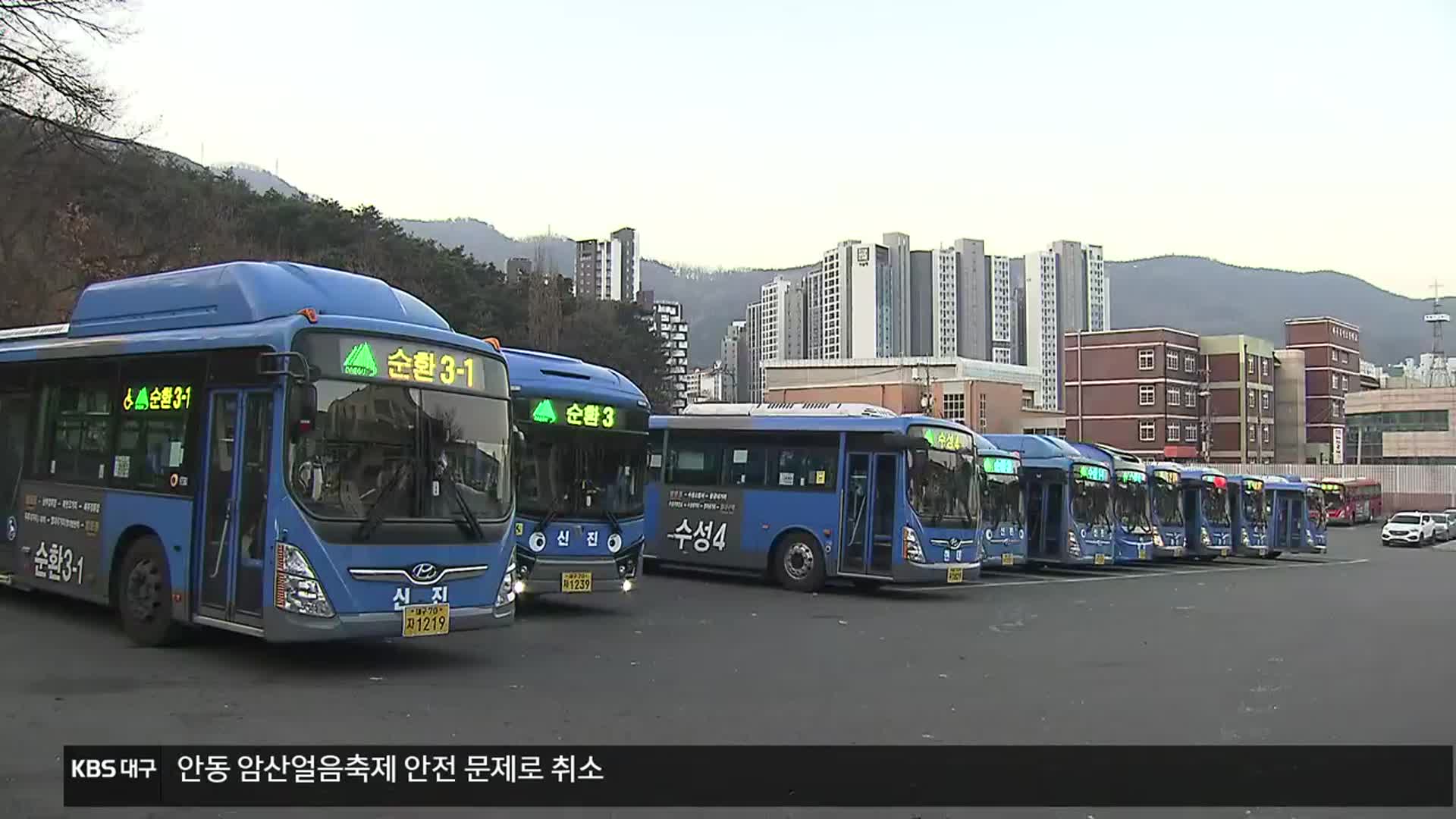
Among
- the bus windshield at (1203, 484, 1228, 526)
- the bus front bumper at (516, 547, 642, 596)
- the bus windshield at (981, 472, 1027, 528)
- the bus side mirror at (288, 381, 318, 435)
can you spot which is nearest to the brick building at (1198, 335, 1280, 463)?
the bus windshield at (1203, 484, 1228, 526)

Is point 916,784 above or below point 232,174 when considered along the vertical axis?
below

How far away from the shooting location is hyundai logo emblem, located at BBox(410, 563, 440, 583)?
32.5ft

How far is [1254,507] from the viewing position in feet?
121

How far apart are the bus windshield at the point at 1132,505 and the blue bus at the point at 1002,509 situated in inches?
211

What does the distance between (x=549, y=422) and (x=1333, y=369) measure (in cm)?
10830

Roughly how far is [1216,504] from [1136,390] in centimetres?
5862

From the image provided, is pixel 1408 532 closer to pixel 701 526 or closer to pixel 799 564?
pixel 799 564

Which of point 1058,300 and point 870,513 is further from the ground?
point 1058,300

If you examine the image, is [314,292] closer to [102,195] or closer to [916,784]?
[916,784]

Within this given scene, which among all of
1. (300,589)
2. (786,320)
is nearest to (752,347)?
(786,320)

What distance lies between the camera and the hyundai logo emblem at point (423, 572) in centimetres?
990

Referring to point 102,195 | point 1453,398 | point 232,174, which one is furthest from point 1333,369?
point 102,195

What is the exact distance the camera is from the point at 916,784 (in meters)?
6.84
